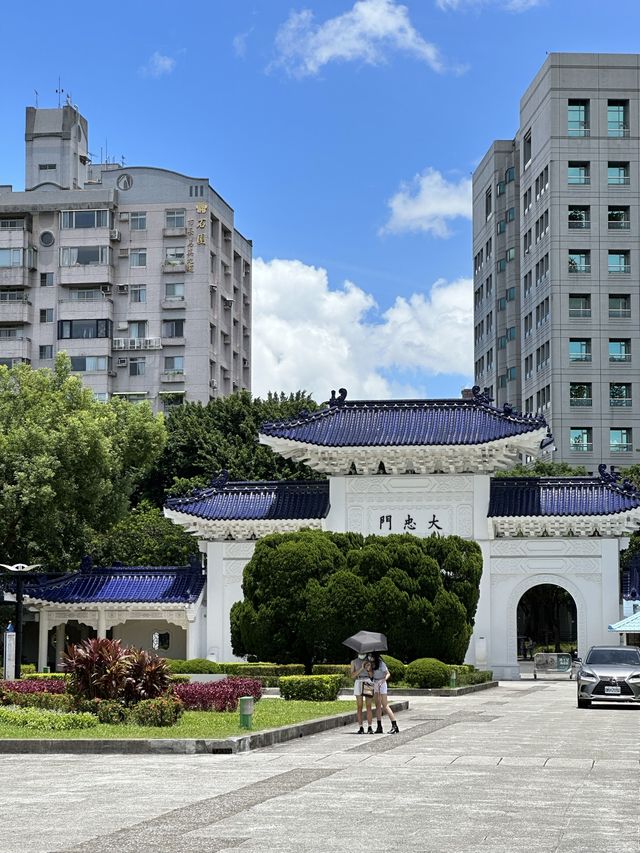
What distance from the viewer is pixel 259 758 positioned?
1642cm

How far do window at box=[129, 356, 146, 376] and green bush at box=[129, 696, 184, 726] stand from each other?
5889 centimetres

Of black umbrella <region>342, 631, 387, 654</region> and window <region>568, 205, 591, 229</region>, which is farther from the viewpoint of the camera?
window <region>568, 205, 591, 229</region>

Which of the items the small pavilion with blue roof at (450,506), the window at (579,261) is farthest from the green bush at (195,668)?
the window at (579,261)

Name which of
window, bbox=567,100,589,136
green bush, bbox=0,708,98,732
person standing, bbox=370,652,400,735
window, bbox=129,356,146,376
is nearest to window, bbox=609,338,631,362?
window, bbox=567,100,589,136

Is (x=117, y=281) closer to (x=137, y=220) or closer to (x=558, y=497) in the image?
(x=137, y=220)

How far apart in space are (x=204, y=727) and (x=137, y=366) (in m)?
59.7

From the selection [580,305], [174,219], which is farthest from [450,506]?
[174,219]

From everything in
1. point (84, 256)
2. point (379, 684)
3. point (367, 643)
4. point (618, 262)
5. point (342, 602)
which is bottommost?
point (379, 684)

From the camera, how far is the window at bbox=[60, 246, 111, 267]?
253 ft

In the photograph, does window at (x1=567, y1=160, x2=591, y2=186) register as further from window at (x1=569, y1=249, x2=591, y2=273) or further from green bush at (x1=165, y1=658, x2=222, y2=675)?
green bush at (x1=165, y1=658, x2=222, y2=675)

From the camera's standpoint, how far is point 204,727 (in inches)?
743

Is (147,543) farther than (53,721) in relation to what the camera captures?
Yes

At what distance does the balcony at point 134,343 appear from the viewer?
7731 cm

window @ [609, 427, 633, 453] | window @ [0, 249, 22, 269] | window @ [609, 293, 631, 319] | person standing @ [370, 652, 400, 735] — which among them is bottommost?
person standing @ [370, 652, 400, 735]
